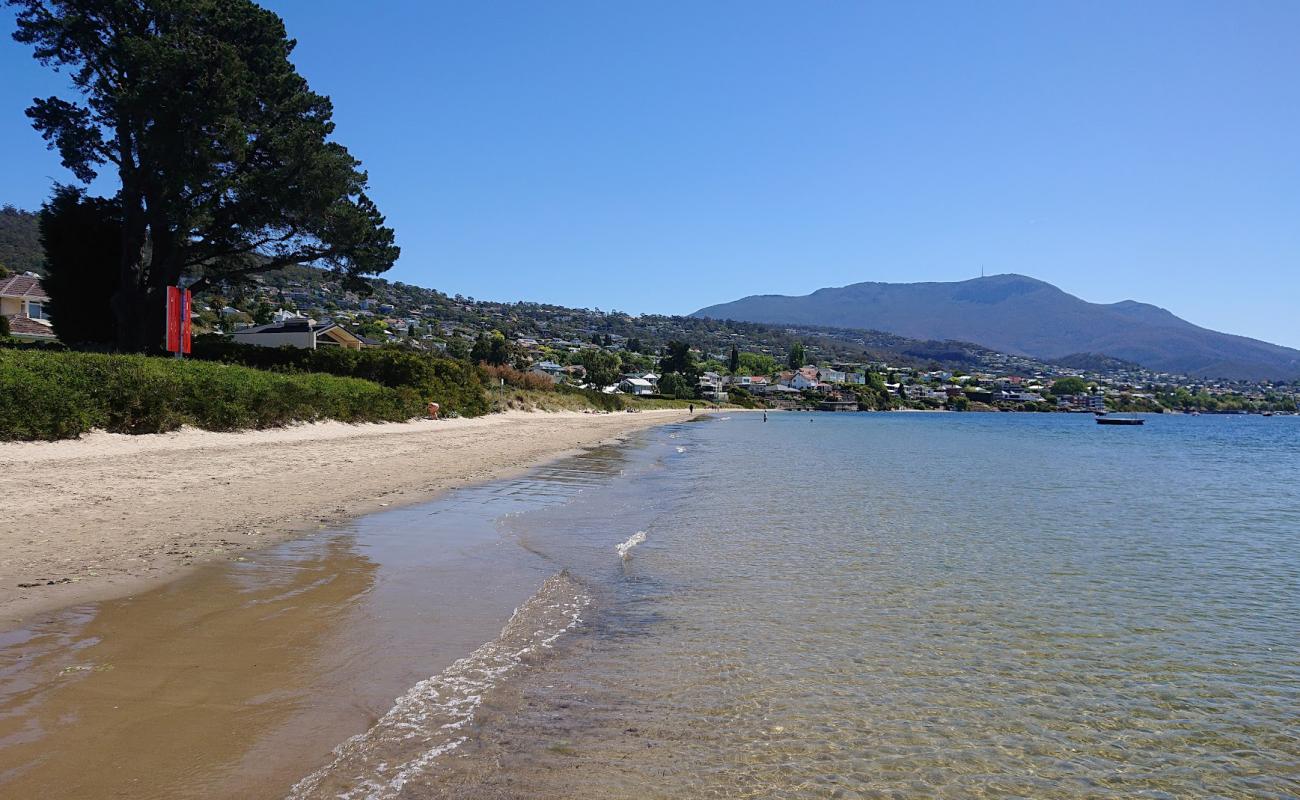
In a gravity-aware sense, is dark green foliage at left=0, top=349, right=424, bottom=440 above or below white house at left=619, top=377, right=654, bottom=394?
above

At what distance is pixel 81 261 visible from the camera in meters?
30.0

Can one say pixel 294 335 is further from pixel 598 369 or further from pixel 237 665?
pixel 598 369

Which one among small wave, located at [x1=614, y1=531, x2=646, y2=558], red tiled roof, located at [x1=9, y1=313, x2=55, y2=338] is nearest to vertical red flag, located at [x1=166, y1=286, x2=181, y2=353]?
small wave, located at [x1=614, y1=531, x2=646, y2=558]

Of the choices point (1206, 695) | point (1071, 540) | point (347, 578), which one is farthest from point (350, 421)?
point (1206, 695)

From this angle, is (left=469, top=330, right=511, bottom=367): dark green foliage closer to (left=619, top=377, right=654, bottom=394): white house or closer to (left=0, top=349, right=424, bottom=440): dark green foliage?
(left=619, top=377, right=654, bottom=394): white house

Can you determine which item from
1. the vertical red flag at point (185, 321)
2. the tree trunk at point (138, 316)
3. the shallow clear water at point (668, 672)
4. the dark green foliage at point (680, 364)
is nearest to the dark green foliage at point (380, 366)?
the tree trunk at point (138, 316)

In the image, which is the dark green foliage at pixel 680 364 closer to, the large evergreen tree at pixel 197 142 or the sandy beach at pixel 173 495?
the large evergreen tree at pixel 197 142

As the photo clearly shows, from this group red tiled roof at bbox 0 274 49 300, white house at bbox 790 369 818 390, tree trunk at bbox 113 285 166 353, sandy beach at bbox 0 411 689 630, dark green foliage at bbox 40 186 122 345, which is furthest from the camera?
white house at bbox 790 369 818 390

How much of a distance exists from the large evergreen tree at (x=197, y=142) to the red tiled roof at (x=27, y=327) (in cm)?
1579

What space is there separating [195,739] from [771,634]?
435cm

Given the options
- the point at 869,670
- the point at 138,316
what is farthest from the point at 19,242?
the point at 869,670

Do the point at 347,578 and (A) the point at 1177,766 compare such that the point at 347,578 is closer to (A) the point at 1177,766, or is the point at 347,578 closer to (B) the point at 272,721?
(B) the point at 272,721

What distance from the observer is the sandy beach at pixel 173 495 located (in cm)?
728

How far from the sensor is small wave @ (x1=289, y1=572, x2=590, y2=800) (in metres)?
3.67
